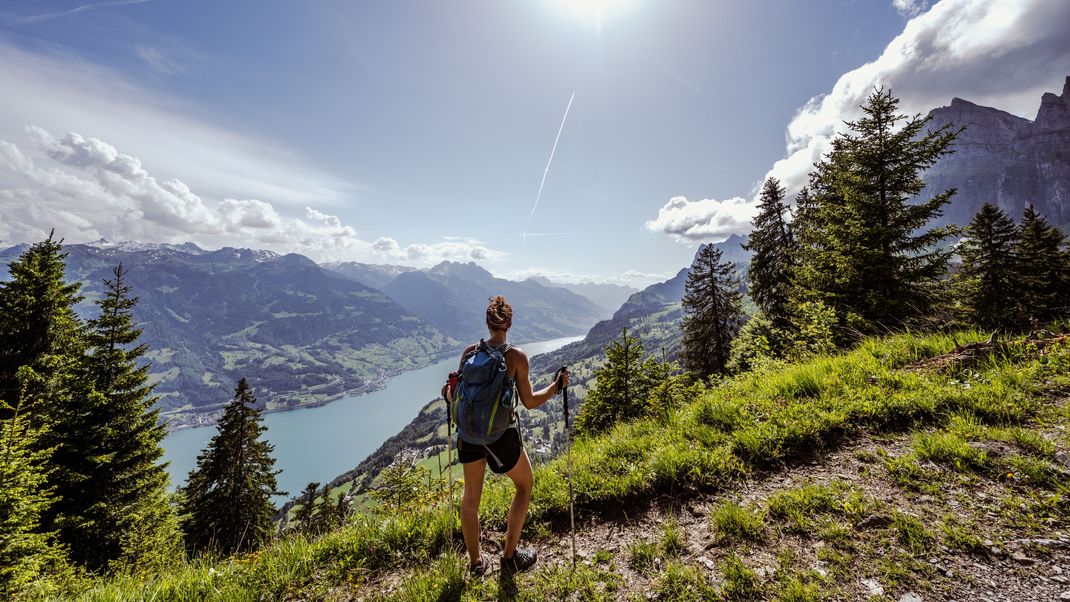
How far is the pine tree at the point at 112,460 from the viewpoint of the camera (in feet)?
46.3

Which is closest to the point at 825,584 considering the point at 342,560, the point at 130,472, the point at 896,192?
the point at 342,560

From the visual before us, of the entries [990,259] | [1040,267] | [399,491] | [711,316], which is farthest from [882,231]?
[1040,267]

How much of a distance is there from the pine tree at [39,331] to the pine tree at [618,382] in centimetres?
2061

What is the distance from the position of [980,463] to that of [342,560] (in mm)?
7197

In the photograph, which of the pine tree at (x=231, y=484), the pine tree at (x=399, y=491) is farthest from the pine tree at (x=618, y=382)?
the pine tree at (x=231, y=484)

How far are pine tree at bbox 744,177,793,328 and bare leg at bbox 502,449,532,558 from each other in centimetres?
2304

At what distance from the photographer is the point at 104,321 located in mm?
16078

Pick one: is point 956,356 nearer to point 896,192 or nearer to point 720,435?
point 720,435

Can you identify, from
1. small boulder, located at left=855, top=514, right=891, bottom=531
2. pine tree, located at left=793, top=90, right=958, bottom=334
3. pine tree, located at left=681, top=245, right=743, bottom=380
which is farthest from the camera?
pine tree, located at left=681, top=245, right=743, bottom=380

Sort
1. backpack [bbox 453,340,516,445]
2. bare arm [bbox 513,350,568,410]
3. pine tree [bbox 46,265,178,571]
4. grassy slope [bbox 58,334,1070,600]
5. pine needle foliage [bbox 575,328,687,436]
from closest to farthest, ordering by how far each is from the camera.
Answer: grassy slope [bbox 58,334,1070,600], backpack [bbox 453,340,516,445], bare arm [bbox 513,350,568,410], pine tree [bbox 46,265,178,571], pine needle foliage [bbox 575,328,687,436]

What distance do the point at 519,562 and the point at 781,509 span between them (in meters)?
2.93

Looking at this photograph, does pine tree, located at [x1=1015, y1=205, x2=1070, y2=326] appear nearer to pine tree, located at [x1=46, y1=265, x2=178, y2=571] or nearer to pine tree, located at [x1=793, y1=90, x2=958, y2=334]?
pine tree, located at [x1=793, y1=90, x2=958, y2=334]

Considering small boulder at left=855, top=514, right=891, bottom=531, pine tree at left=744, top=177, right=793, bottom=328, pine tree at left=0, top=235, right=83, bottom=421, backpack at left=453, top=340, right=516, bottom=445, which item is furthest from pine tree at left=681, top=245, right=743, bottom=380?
pine tree at left=0, top=235, right=83, bottom=421

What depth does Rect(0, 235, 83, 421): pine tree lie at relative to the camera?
13.8 metres
